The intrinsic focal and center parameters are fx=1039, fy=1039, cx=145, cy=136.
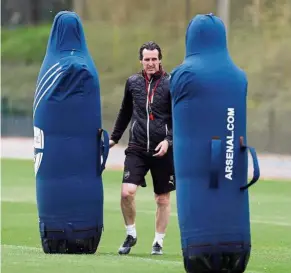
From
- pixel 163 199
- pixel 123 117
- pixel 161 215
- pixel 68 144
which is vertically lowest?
pixel 161 215

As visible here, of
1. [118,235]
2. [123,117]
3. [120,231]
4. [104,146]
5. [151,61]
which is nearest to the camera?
[104,146]

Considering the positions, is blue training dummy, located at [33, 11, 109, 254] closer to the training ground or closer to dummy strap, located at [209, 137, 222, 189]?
the training ground

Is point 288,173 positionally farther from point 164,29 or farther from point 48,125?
point 48,125

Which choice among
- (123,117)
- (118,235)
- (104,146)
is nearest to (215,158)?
(104,146)

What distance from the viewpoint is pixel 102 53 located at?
29438 millimetres

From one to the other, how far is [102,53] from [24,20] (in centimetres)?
341

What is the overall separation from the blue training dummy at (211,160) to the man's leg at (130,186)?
Answer: 276 cm

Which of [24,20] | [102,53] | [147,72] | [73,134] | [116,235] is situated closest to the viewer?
[73,134]

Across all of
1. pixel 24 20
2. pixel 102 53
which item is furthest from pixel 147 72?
pixel 24 20

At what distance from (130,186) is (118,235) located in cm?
233

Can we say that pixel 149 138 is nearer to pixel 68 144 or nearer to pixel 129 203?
pixel 129 203

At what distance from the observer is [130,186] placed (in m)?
11.0

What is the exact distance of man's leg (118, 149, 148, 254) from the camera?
432 inches

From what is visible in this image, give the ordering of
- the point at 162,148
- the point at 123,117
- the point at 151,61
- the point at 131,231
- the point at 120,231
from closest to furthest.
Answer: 1. the point at 162,148
2. the point at 151,61
3. the point at 131,231
4. the point at 123,117
5. the point at 120,231
